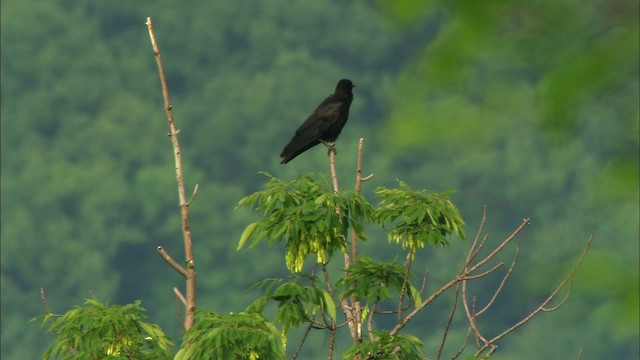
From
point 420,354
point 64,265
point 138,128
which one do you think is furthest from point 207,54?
point 420,354

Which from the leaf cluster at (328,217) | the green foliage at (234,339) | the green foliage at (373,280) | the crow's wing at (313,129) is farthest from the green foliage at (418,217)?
the crow's wing at (313,129)

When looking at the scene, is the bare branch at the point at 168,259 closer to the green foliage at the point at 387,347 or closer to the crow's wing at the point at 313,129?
the green foliage at the point at 387,347

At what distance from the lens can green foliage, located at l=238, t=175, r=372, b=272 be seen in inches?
224

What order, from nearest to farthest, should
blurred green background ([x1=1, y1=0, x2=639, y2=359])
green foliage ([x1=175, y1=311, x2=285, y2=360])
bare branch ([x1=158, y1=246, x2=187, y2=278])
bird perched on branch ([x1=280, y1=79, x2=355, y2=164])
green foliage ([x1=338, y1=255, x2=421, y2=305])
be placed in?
green foliage ([x1=175, y1=311, x2=285, y2=360]), bare branch ([x1=158, y1=246, x2=187, y2=278]), green foliage ([x1=338, y1=255, x2=421, y2=305]), bird perched on branch ([x1=280, y1=79, x2=355, y2=164]), blurred green background ([x1=1, y1=0, x2=639, y2=359])

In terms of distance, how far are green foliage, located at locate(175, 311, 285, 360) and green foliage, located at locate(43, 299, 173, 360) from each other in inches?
14.6

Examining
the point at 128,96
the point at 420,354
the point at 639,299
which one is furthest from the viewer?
the point at 128,96

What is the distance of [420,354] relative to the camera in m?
5.77

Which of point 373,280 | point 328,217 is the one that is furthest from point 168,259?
point 373,280

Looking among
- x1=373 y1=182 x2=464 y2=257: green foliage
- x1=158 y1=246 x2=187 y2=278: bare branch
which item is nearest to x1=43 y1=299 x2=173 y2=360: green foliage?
x1=158 y1=246 x2=187 y2=278: bare branch

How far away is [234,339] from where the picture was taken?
534cm

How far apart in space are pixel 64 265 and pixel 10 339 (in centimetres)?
328

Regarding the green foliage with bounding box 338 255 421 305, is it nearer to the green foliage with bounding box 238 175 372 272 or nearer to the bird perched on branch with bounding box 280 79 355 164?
the green foliage with bounding box 238 175 372 272

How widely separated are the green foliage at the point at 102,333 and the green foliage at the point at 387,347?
0.82 metres

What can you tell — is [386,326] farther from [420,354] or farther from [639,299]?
[639,299]
